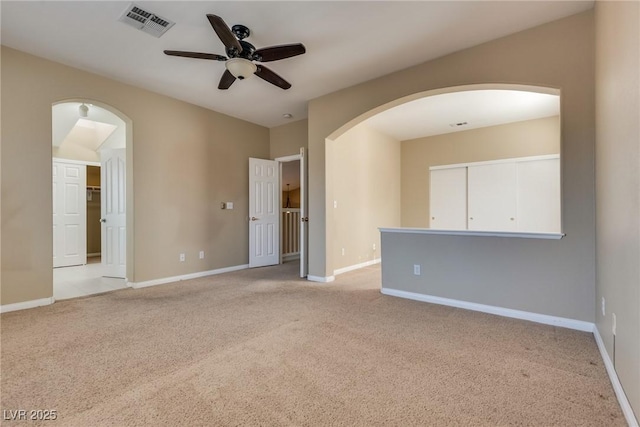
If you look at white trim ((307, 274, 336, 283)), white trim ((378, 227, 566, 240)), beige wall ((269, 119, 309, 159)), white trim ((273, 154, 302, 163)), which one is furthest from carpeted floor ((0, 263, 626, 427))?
beige wall ((269, 119, 309, 159))

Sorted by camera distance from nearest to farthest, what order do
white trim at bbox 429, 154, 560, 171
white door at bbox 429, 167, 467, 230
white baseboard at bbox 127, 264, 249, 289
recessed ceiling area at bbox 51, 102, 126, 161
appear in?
white baseboard at bbox 127, 264, 249, 289 → recessed ceiling area at bbox 51, 102, 126, 161 → white trim at bbox 429, 154, 560, 171 → white door at bbox 429, 167, 467, 230

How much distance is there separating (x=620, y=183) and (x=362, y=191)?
13.4 ft

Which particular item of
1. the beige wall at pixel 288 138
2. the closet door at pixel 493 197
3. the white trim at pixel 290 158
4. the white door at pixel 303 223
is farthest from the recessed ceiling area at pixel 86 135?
the closet door at pixel 493 197

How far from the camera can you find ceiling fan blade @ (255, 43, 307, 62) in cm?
255

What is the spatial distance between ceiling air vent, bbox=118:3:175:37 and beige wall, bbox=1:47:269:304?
59.0 inches

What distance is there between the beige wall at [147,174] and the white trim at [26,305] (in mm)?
50

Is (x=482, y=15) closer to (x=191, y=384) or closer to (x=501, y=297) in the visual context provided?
(x=501, y=297)

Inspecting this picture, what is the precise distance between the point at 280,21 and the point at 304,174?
7.75ft

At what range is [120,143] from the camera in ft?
18.3

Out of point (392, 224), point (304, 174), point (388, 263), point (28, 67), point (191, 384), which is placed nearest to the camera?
point (191, 384)

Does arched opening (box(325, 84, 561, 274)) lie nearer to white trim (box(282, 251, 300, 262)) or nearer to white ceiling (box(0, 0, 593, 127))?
white ceiling (box(0, 0, 593, 127))

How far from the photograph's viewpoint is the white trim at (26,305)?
301 cm

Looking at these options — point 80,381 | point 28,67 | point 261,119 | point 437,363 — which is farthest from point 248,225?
point 437,363

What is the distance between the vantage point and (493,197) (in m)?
5.88
